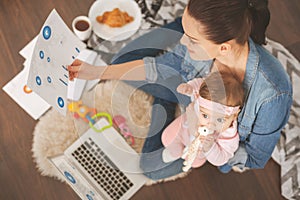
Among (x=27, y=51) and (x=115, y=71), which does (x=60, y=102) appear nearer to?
(x=115, y=71)

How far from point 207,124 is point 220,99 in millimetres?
122

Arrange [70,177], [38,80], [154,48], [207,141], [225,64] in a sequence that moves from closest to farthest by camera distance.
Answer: [38,80] → [225,64] → [207,141] → [70,177] → [154,48]

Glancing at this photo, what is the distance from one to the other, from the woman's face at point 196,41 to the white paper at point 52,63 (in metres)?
0.31

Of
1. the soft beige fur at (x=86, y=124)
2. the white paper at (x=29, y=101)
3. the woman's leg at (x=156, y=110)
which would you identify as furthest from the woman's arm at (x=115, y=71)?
the white paper at (x=29, y=101)

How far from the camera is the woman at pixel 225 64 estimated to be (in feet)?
3.25

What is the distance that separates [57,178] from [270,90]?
785mm

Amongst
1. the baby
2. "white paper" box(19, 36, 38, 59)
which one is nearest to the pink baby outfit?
the baby

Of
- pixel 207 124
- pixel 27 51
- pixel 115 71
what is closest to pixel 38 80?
pixel 115 71

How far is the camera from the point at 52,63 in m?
1.08

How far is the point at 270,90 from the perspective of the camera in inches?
43.8

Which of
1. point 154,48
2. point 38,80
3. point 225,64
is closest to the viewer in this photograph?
point 38,80

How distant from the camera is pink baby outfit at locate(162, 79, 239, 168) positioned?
123 centimetres

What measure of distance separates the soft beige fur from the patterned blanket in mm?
126

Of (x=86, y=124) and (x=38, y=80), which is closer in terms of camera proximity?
(x=38, y=80)
